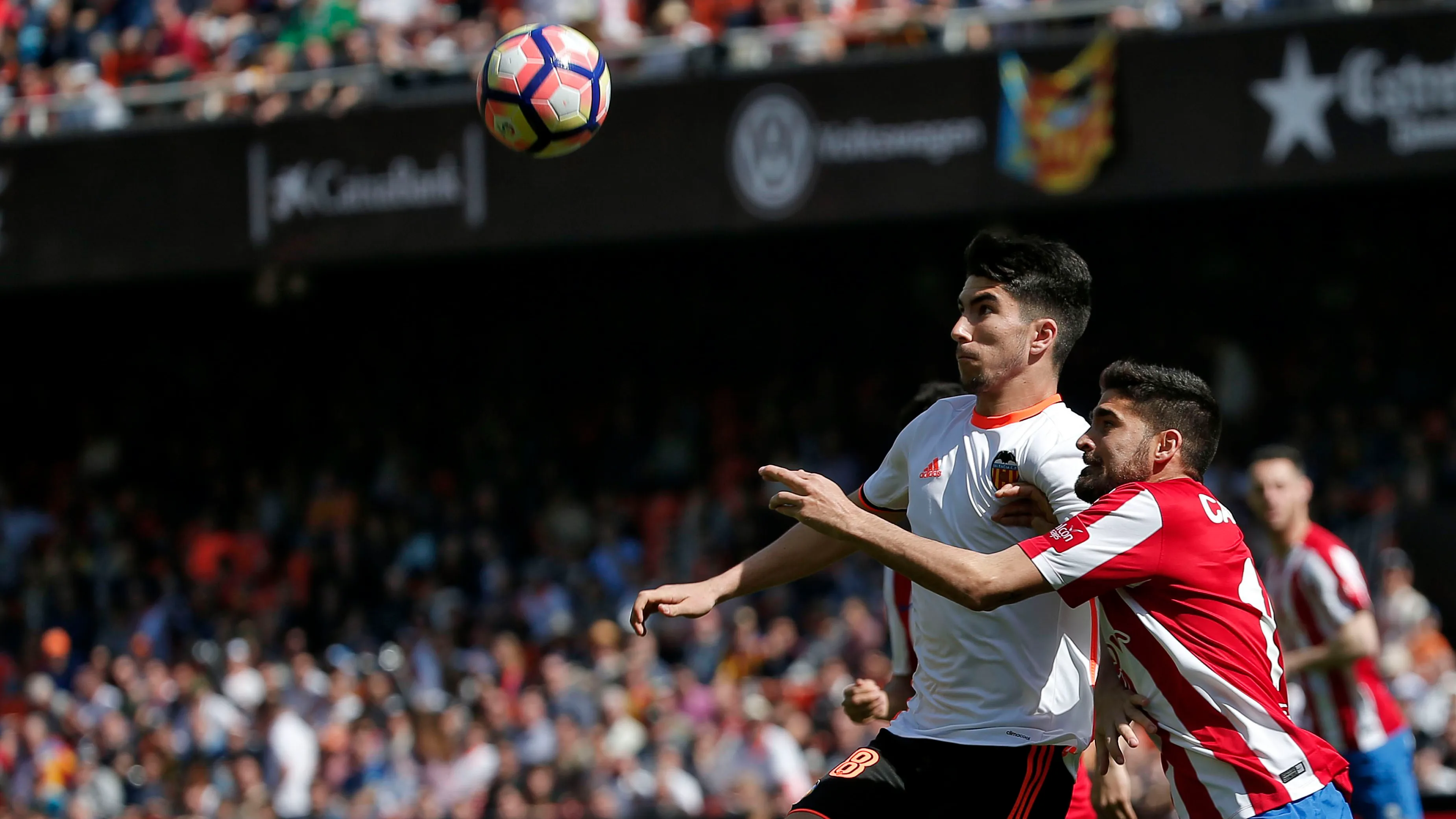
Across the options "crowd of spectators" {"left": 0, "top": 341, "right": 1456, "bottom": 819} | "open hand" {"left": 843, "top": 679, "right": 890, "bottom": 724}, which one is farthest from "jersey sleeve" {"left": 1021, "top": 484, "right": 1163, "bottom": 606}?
"crowd of spectators" {"left": 0, "top": 341, "right": 1456, "bottom": 819}

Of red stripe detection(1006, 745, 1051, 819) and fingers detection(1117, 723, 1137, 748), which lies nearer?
fingers detection(1117, 723, 1137, 748)

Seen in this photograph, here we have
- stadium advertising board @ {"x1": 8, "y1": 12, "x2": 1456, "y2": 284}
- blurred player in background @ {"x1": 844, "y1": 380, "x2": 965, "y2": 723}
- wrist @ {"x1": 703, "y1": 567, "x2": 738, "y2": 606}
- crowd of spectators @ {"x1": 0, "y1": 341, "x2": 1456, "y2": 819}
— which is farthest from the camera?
stadium advertising board @ {"x1": 8, "y1": 12, "x2": 1456, "y2": 284}

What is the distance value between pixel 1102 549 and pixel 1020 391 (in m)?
0.62

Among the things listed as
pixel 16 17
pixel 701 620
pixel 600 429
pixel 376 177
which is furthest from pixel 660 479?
pixel 16 17

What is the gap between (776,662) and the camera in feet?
42.4

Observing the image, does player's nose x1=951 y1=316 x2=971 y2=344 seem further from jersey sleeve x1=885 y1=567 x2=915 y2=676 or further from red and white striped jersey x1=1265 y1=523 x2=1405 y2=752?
red and white striped jersey x1=1265 y1=523 x2=1405 y2=752

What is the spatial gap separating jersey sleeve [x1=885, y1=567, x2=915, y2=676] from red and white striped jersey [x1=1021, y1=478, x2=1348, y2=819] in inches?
62.5

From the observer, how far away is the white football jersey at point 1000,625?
4574 mm

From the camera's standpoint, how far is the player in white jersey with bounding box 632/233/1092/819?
4574mm

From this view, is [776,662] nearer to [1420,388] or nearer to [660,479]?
[660,479]

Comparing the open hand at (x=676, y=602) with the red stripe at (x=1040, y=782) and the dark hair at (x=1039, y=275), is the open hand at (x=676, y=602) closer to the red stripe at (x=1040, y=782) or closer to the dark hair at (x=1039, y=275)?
the red stripe at (x=1040, y=782)

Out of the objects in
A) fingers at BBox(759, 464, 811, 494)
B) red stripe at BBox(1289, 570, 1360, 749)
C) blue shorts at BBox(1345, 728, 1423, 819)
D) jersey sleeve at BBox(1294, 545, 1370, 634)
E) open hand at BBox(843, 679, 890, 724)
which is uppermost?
fingers at BBox(759, 464, 811, 494)

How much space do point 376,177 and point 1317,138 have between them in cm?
790

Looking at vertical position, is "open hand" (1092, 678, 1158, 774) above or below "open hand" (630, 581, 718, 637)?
below
